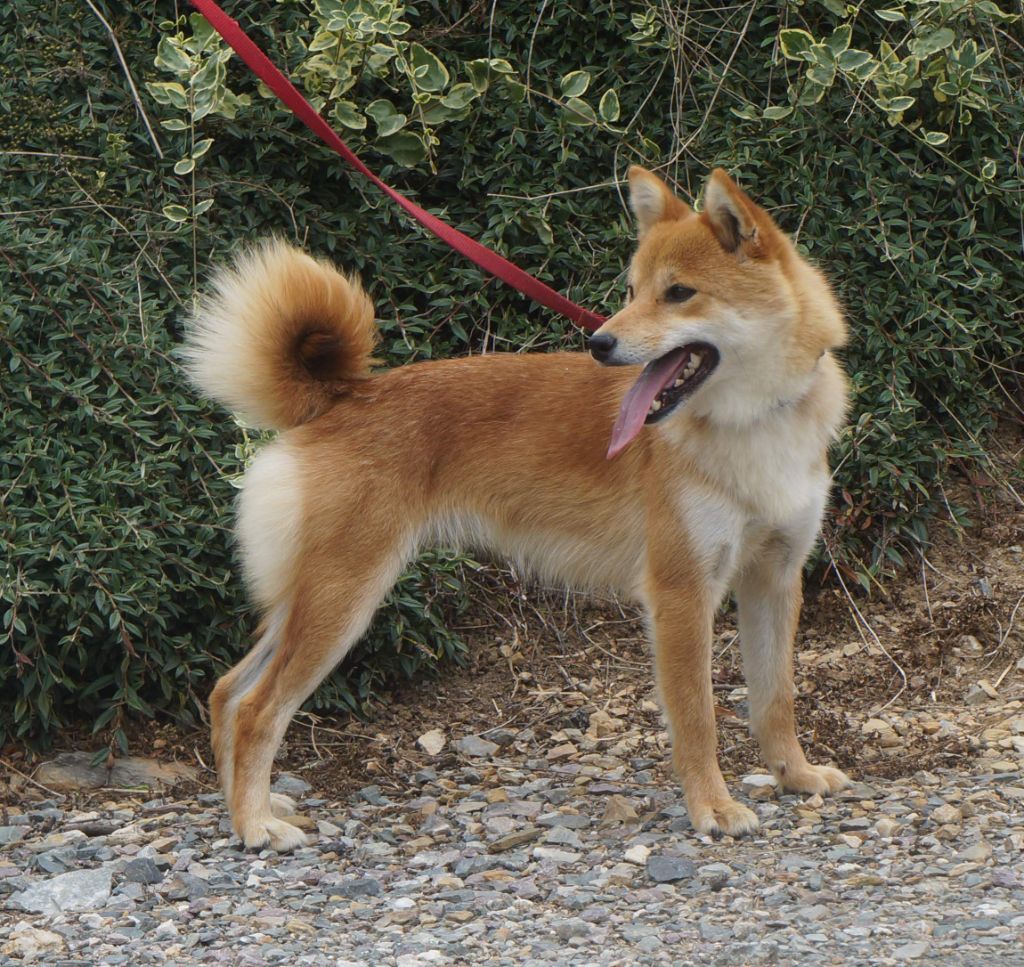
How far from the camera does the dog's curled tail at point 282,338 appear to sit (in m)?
4.19

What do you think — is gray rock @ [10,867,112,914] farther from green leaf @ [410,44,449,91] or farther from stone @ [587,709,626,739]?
green leaf @ [410,44,449,91]

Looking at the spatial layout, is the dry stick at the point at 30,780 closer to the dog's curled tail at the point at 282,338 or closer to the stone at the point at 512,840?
the dog's curled tail at the point at 282,338

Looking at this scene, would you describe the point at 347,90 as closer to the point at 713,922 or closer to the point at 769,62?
the point at 769,62

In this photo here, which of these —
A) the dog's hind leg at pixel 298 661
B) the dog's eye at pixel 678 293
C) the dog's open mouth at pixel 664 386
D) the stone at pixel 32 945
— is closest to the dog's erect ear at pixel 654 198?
the dog's eye at pixel 678 293

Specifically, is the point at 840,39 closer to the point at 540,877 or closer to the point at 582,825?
the point at 582,825

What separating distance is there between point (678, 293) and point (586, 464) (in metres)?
0.70

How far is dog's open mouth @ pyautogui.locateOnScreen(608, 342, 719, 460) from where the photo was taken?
12.8ft

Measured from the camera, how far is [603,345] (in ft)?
12.4

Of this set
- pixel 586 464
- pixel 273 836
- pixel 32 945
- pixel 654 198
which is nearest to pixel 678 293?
pixel 654 198

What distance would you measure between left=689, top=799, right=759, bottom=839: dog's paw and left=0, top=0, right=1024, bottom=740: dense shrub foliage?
1494 millimetres

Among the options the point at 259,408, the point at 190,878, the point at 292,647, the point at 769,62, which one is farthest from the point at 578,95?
the point at 190,878

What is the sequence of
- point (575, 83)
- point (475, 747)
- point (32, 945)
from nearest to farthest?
point (32, 945) → point (475, 747) → point (575, 83)

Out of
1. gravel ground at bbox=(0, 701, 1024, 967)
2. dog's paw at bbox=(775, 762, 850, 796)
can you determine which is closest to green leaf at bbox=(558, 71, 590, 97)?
gravel ground at bbox=(0, 701, 1024, 967)

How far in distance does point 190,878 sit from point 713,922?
56.2 inches
